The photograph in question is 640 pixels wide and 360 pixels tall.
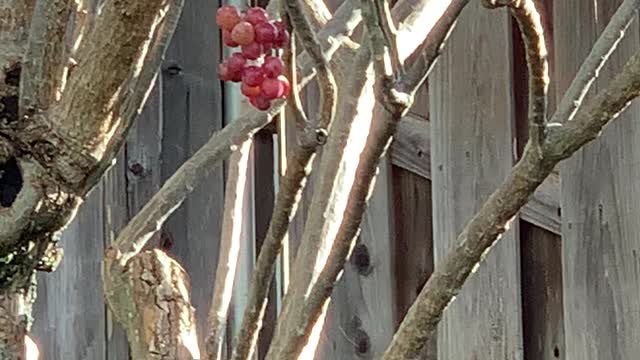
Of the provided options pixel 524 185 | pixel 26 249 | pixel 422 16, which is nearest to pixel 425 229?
pixel 422 16

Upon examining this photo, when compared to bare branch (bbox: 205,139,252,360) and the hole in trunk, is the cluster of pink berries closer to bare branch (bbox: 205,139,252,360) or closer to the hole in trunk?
the hole in trunk

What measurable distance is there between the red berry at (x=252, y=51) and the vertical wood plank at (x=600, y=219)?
3.19ft

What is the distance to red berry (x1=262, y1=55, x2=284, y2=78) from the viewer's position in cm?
128

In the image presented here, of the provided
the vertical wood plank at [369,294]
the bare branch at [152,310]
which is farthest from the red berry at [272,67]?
the vertical wood plank at [369,294]

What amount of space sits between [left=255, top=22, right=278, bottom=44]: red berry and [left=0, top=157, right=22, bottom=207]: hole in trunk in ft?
1.04

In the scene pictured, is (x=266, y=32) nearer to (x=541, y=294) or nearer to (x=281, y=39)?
(x=281, y=39)

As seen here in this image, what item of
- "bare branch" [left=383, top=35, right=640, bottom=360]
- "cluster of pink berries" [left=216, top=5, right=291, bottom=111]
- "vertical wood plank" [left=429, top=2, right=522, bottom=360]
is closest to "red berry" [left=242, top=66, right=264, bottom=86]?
"cluster of pink berries" [left=216, top=5, right=291, bottom=111]

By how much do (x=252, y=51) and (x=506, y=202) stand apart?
0.27 m

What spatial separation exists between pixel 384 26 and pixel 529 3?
112 millimetres

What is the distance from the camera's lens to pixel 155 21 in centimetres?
127

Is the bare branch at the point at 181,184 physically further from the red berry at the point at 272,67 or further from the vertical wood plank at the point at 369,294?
the vertical wood plank at the point at 369,294

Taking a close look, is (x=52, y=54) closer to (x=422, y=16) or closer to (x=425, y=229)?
(x=422, y=16)

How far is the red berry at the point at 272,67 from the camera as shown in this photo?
1284 millimetres

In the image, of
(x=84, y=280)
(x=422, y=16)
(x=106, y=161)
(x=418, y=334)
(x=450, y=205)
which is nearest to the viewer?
(x=418, y=334)
